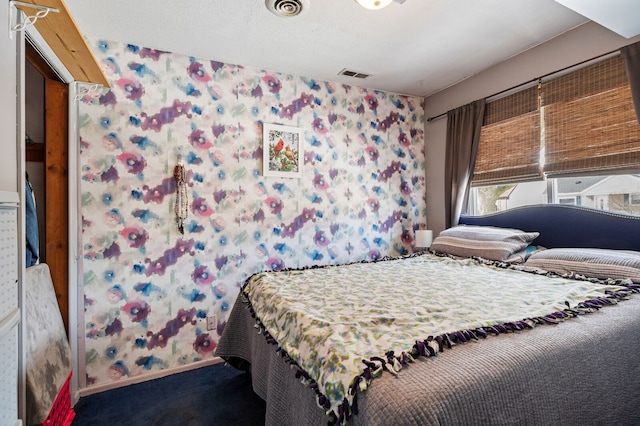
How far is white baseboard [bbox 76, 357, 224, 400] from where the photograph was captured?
2.22 m

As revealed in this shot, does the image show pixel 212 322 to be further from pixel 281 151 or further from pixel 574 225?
pixel 574 225

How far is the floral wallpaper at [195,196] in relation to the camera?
2326 mm

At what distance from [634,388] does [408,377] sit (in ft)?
3.63

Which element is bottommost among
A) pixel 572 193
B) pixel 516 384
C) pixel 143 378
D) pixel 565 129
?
pixel 143 378

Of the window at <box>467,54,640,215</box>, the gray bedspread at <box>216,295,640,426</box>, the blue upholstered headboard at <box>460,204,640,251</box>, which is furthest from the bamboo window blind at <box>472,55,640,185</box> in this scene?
the gray bedspread at <box>216,295,640,426</box>

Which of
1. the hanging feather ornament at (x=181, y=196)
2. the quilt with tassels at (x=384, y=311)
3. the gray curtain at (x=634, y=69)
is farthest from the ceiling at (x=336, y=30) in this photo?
the quilt with tassels at (x=384, y=311)

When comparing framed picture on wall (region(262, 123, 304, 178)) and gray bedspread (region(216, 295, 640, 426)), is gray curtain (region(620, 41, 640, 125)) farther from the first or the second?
framed picture on wall (region(262, 123, 304, 178))

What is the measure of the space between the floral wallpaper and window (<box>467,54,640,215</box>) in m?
1.28

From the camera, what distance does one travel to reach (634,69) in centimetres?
202

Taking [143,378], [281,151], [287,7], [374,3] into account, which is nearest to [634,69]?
[374,3]

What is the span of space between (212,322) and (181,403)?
0.68m

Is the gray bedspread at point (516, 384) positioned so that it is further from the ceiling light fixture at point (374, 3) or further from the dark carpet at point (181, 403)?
the ceiling light fixture at point (374, 3)

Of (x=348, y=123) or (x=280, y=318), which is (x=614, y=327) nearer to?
(x=280, y=318)

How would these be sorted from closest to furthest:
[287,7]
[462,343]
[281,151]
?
1. [462,343]
2. [287,7]
3. [281,151]
